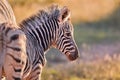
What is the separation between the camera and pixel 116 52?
1842 cm

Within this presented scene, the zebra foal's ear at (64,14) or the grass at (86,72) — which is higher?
the zebra foal's ear at (64,14)

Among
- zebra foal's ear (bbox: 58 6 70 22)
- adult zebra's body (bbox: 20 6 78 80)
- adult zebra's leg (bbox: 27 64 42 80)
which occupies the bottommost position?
adult zebra's leg (bbox: 27 64 42 80)

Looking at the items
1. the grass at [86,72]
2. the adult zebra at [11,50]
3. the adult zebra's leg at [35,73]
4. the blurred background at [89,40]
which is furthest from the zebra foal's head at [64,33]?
the grass at [86,72]

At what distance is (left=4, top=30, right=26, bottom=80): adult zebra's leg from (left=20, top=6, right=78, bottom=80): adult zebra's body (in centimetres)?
59

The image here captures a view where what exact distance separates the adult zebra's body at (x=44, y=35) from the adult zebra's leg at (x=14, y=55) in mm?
595

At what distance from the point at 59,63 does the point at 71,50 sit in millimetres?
6986

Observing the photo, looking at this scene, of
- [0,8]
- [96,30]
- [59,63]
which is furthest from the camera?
[96,30]

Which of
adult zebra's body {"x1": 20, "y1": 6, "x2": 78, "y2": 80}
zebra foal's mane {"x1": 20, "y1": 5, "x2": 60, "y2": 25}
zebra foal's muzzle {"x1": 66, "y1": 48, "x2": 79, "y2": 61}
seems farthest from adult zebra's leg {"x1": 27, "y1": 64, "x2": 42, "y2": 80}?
zebra foal's muzzle {"x1": 66, "y1": 48, "x2": 79, "y2": 61}

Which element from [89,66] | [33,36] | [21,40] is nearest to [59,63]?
[89,66]

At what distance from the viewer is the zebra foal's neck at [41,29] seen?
9.11m

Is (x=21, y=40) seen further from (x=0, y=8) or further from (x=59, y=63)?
(x=59, y=63)

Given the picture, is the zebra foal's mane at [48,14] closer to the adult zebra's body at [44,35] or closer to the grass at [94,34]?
the adult zebra's body at [44,35]

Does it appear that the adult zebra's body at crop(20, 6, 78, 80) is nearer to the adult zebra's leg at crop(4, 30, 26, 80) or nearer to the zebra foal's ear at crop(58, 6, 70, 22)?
the zebra foal's ear at crop(58, 6, 70, 22)

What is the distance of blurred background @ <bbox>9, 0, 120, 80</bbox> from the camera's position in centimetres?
1464
